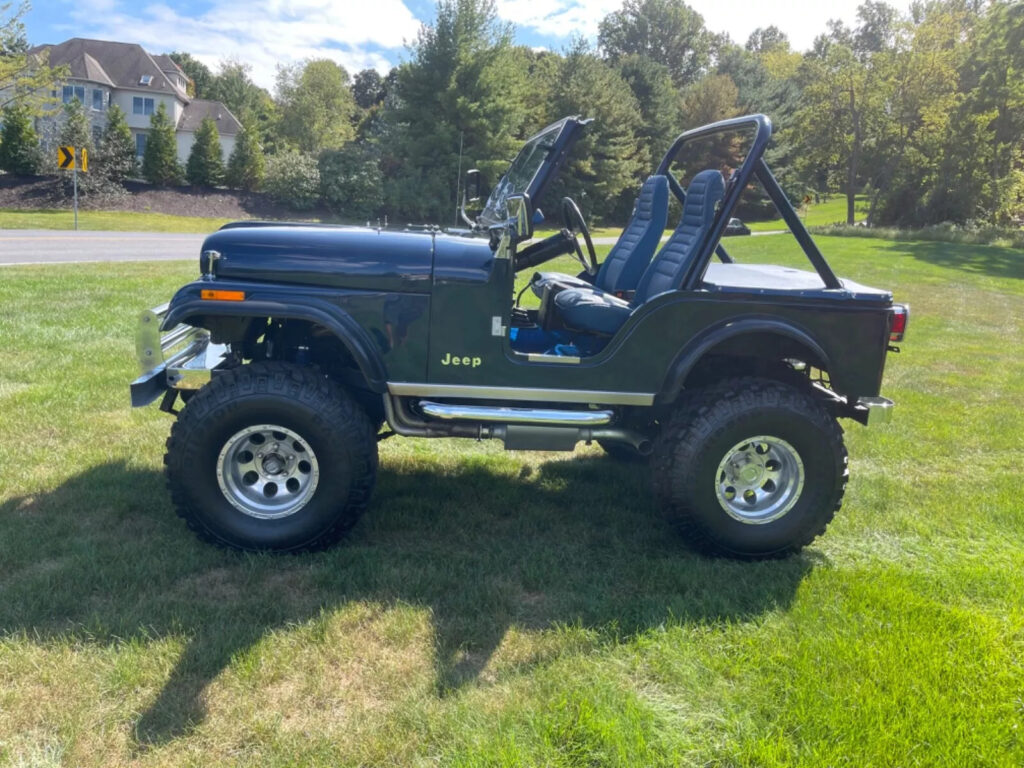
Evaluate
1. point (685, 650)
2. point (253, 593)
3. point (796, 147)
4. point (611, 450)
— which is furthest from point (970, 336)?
point (796, 147)

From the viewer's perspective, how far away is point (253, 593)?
3100 mm

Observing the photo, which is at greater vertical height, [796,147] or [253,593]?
[796,147]

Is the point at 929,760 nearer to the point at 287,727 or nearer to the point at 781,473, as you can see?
→ the point at 781,473

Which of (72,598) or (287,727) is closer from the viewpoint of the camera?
(287,727)

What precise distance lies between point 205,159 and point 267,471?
30731 millimetres

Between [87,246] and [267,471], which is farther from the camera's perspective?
[87,246]

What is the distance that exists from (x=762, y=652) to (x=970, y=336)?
A: 10298mm

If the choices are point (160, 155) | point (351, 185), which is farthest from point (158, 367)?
point (160, 155)

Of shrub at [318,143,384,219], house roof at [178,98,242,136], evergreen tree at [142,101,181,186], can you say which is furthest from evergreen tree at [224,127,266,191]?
house roof at [178,98,242,136]

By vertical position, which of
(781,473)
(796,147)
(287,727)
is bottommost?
(287,727)

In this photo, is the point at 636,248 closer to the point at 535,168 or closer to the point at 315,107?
the point at 535,168

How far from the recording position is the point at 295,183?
97.7ft

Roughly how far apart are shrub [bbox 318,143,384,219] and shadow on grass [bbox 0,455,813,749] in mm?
26816

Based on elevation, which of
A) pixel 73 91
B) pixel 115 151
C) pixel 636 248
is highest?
pixel 73 91
